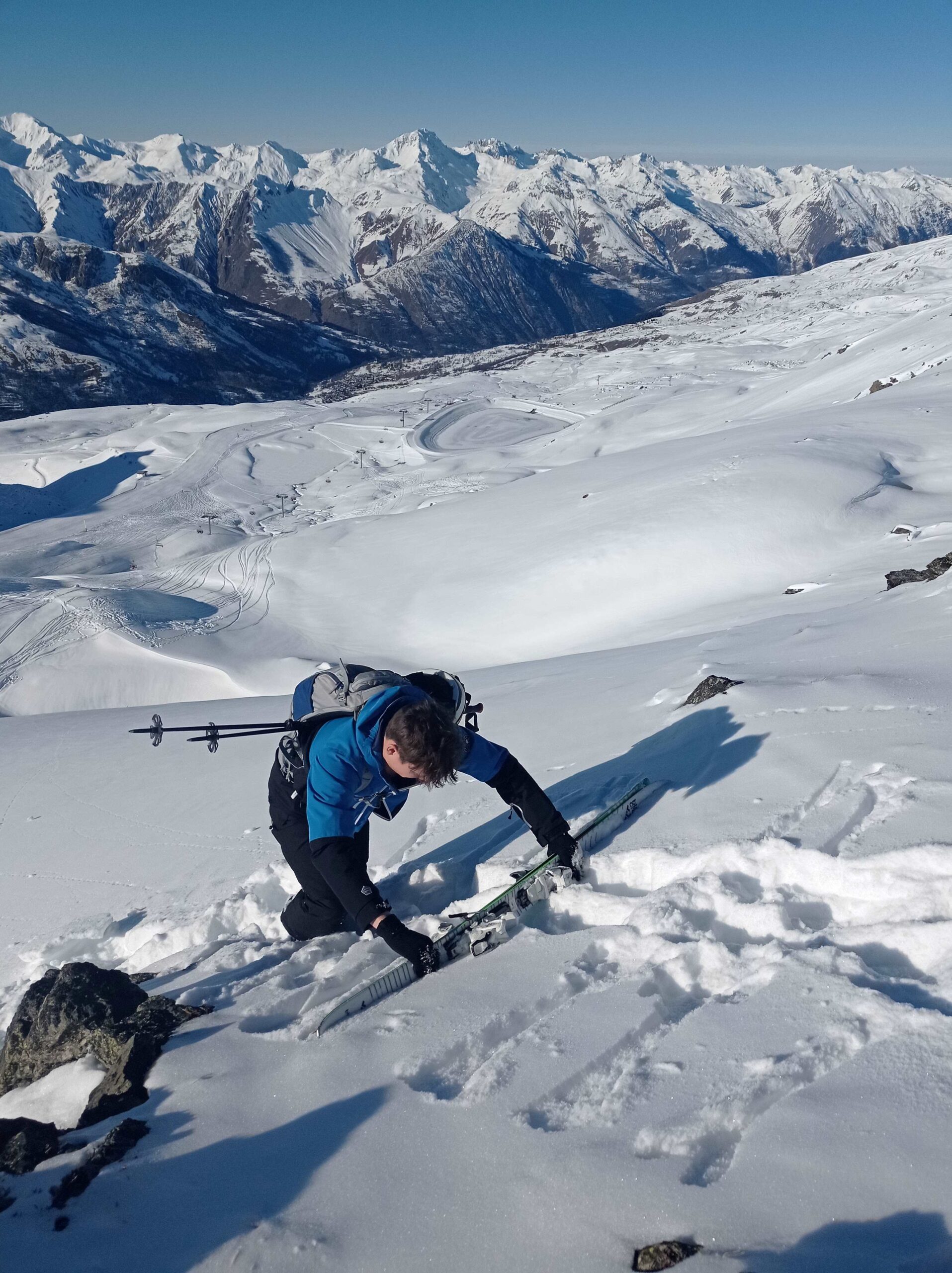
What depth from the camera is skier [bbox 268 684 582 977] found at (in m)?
4.12

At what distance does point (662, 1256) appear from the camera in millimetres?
2441

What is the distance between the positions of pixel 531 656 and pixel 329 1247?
19077 millimetres

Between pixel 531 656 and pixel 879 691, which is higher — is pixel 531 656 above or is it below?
below

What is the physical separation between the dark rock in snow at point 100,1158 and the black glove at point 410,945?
4.55ft

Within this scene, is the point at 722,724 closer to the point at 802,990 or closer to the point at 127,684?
the point at 802,990

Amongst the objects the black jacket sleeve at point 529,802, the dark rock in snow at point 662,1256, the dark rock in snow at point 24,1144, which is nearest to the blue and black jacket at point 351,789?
the black jacket sleeve at point 529,802

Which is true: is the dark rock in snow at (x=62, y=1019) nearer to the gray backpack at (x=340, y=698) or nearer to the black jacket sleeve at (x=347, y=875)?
the black jacket sleeve at (x=347, y=875)

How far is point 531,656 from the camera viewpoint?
21.6 m

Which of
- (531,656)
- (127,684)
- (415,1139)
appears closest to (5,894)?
(415,1139)

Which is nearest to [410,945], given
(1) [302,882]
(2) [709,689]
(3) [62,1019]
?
(1) [302,882]

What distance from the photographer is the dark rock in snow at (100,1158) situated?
3.07 metres

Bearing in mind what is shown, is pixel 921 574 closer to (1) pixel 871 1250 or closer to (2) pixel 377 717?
(2) pixel 377 717

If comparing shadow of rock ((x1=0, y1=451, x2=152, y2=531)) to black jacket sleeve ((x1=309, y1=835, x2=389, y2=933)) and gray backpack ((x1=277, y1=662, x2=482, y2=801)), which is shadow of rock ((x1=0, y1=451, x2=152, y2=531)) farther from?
black jacket sleeve ((x1=309, y1=835, x2=389, y2=933))

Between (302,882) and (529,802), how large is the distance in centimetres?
154
